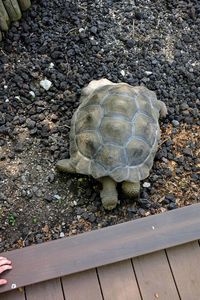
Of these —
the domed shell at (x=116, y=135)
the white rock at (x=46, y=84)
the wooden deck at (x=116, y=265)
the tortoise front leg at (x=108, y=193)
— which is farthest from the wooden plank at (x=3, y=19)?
the wooden deck at (x=116, y=265)

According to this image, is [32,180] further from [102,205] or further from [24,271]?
[24,271]

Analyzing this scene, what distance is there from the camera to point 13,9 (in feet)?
12.3

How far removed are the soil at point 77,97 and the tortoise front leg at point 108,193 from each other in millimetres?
62

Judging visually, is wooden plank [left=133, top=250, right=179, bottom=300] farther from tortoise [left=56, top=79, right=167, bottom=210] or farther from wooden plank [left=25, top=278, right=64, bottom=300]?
tortoise [left=56, top=79, right=167, bottom=210]

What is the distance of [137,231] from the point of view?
273 centimetres

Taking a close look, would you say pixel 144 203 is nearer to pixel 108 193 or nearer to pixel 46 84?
pixel 108 193

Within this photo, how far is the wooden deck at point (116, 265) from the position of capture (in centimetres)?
259

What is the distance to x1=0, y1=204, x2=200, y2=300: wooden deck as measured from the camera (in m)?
2.59

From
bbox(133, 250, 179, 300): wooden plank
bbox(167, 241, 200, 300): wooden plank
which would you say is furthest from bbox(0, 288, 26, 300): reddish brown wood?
bbox(167, 241, 200, 300): wooden plank

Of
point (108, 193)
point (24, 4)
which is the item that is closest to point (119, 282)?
point (108, 193)

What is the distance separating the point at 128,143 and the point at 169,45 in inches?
42.3

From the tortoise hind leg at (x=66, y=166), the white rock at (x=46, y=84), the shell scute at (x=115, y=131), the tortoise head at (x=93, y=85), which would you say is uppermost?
the white rock at (x=46, y=84)

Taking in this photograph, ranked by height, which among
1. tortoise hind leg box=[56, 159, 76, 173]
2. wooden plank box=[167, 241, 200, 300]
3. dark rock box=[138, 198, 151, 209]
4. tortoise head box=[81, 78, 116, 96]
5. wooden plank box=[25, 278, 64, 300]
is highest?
tortoise head box=[81, 78, 116, 96]

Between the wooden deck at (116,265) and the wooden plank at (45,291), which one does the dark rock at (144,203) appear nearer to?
the wooden deck at (116,265)
